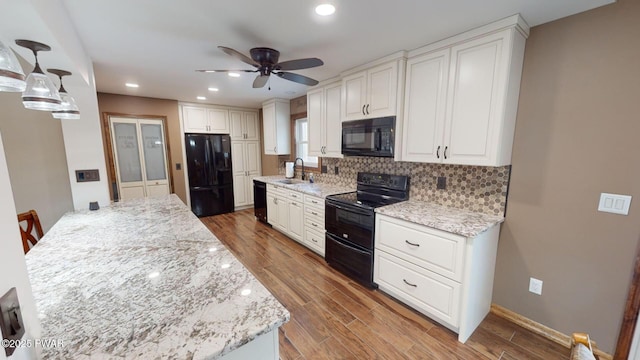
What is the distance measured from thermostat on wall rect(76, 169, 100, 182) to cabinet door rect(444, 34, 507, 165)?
332 cm

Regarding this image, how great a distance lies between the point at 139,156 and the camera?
4.23 metres

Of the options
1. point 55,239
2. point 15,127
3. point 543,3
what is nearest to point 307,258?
point 55,239

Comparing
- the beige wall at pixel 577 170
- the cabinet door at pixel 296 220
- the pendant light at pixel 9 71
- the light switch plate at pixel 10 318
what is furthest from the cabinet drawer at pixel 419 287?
the pendant light at pixel 9 71

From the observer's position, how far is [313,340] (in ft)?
6.03

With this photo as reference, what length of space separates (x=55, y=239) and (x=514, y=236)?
3358mm

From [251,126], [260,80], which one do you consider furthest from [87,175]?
[251,126]

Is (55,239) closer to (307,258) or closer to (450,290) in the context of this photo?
(307,258)

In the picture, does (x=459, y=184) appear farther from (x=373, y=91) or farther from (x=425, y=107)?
(x=373, y=91)

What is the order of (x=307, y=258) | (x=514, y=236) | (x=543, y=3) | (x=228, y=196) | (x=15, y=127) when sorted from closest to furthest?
(x=543, y=3), (x=514, y=236), (x=15, y=127), (x=307, y=258), (x=228, y=196)

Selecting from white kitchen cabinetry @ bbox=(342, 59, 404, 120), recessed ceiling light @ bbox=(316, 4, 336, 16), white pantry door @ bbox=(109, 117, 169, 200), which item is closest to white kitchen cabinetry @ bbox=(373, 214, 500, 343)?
white kitchen cabinetry @ bbox=(342, 59, 404, 120)

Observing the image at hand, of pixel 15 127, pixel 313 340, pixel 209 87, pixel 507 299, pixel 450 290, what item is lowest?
pixel 313 340

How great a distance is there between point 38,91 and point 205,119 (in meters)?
3.69

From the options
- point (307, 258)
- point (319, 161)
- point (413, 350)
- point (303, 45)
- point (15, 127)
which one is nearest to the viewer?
point (413, 350)

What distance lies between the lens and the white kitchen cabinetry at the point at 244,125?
199 inches
